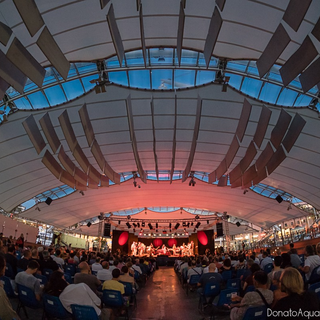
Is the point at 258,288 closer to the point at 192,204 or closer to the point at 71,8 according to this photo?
the point at 71,8

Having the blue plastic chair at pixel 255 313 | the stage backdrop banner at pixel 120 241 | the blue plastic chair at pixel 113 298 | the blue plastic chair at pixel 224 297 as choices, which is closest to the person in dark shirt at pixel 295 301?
the blue plastic chair at pixel 255 313

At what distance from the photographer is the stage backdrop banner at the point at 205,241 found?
4072 cm

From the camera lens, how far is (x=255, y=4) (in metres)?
10.0

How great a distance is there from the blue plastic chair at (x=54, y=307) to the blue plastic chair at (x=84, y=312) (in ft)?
1.79

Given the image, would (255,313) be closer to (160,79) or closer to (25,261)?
(25,261)

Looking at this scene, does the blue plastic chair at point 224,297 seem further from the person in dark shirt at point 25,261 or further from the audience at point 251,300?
the person in dark shirt at point 25,261

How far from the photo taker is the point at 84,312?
4.00 meters

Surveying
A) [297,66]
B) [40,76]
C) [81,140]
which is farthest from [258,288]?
[81,140]

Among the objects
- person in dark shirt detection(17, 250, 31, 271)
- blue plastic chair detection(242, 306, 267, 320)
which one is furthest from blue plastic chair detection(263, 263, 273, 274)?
person in dark shirt detection(17, 250, 31, 271)

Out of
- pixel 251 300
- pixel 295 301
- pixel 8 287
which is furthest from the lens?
pixel 8 287

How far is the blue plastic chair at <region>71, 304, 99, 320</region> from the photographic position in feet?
13.0

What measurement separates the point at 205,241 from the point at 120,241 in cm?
1312

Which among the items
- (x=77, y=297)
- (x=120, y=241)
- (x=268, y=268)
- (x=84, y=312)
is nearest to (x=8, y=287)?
(x=77, y=297)

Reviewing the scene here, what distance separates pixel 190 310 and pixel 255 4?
10663 mm
